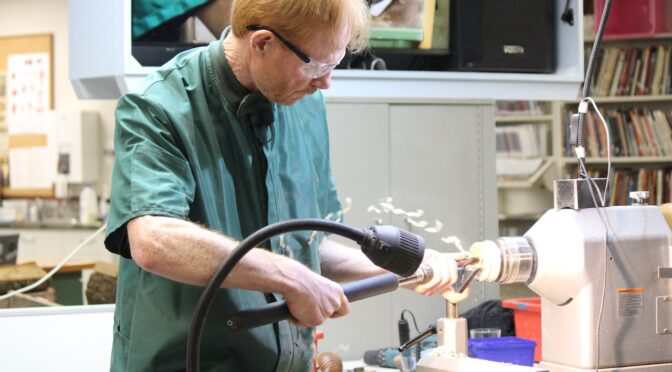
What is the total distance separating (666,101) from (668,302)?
4393 millimetres

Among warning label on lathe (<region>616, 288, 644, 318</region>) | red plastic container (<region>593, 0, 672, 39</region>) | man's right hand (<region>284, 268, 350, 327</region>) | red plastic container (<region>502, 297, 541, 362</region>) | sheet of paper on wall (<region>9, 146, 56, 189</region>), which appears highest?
red plastic container (<region>593, 0, 672, 39</region>)

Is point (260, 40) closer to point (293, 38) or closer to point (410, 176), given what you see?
point (293, 38)

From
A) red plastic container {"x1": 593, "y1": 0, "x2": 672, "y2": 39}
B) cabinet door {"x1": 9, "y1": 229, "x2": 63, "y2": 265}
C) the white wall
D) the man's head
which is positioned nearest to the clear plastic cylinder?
the man's head

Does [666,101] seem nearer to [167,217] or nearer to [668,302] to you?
[668,302]

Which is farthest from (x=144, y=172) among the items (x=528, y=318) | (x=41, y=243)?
(x=41, y=243)

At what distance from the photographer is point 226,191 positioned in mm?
1338

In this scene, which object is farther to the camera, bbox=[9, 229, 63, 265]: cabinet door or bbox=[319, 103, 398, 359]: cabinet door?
bbox=[9, 229, 63, 265]: cabinet door

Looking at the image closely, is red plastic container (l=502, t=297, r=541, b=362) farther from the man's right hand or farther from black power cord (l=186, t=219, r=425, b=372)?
black power cord (l=186, t=219, r=425, b=372)

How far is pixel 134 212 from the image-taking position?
3.88 ft

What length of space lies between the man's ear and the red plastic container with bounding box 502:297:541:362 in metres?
1.14

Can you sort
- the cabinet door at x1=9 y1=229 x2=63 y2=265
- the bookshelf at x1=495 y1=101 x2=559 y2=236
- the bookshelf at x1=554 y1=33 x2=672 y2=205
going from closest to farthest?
the bookshelf at x1=554 y1=33 x2=672 y2=205 < the bookshelf at x1=495 y1=101 x2=559 y2=236 < the cabinet door at x1=9 y1=229 x2=63 y2=265

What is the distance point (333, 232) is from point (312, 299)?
21 centimetres

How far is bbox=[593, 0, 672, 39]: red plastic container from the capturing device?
4777mm

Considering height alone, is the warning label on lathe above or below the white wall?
below
